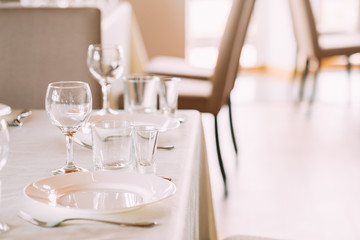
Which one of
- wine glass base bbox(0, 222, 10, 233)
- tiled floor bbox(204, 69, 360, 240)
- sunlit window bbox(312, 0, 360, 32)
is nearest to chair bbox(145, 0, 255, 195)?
tiled floor bbox(204, 69, 360, 240)

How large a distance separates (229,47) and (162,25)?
7.33 feet

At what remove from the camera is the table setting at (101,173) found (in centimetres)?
64

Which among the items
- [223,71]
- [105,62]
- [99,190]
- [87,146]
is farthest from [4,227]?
[223,71]

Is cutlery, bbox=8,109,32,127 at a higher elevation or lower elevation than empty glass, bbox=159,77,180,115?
lower

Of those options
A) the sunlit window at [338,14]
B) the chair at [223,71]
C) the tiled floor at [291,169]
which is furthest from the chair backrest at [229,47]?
the sunlit window at [338,14]

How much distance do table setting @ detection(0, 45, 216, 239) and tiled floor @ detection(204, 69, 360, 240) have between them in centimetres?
88

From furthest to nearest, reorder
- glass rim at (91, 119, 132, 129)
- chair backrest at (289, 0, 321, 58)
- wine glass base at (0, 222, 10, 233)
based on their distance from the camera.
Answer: chair backrest at (289, 0, 321, 58)
glass rim at (91, 119, 132, 129)
wine glass base at (0, 222, 10, 233)

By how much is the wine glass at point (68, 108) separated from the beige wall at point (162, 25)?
349 centimetres

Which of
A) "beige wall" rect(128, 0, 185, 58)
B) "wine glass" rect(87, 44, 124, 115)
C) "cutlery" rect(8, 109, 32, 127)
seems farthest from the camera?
"beige wall" rect(128, 0, 185, 58)

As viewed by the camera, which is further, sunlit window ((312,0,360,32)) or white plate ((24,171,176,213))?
sunlit window ((312,0,360,32))

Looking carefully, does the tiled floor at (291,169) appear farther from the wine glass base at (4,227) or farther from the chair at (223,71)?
the wine glass base at (4,227)

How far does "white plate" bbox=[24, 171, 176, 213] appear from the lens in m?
0.69

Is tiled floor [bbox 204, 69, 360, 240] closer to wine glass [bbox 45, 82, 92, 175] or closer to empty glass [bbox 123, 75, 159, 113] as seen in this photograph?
empty glass [bbox 123, 75, 159, 113]

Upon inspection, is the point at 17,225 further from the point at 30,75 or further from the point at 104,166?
the point at 30,75
